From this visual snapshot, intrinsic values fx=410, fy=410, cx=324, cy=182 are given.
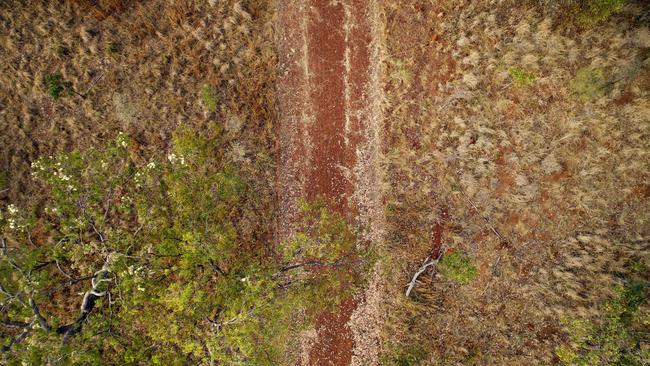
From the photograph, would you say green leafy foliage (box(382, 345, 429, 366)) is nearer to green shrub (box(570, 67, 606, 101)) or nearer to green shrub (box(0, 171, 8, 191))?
green shrub (box(570, 67, 606, 101))

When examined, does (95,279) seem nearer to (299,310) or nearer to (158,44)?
(299,310)

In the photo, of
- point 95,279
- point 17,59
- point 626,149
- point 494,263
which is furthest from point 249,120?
point 626,149

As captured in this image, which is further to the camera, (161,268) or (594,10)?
(594,10)

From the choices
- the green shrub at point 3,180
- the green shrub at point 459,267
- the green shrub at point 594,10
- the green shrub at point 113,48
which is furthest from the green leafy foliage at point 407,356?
the green shrub at point 3,180

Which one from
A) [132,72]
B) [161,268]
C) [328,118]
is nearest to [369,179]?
[328,118]

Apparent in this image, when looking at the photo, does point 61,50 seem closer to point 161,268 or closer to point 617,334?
point 161,268

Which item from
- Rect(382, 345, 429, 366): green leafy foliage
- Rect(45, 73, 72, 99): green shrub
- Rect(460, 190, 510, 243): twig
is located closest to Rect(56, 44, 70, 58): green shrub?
Rect(45, 73, 72, 99): green shrub
